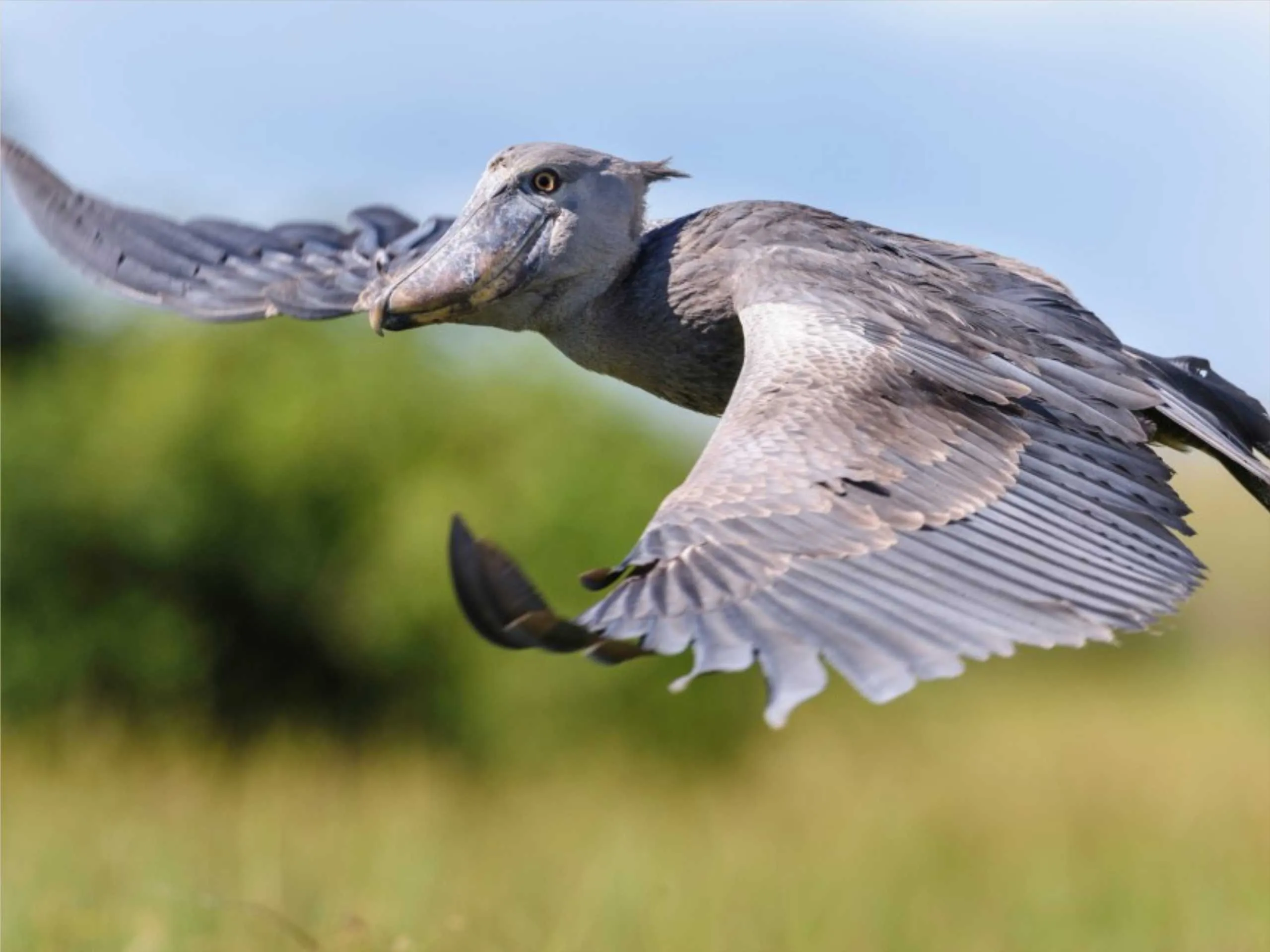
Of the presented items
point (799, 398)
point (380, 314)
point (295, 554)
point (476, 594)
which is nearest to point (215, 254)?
point (380, 314)

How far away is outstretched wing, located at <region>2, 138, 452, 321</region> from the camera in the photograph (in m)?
5.78

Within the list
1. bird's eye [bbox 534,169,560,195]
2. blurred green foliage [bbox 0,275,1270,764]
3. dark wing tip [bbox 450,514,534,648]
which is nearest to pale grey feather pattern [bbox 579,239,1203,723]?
dark wing tip [bbox 450,514,534,648]

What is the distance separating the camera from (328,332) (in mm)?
12203

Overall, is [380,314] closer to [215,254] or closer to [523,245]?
[523,245]

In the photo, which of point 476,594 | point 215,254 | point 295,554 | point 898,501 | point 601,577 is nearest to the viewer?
point 476,594

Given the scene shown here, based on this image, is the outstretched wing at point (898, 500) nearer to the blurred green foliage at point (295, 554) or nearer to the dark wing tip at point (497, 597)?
the dark wing tip at point (497, 597)

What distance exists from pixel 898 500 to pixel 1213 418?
1.44 meters

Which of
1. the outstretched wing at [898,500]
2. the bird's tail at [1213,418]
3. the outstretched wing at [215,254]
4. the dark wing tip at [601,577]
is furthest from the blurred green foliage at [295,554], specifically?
the dark wing tip at [601,577]

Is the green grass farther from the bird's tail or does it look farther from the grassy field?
the bird's tail

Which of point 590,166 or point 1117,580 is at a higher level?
point 590,166

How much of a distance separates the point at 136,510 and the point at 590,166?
7.19 metres

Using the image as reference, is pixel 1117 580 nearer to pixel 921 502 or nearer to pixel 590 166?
pixel 921 502

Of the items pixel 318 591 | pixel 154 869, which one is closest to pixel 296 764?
pixel 318 591

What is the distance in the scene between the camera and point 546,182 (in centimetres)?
504
